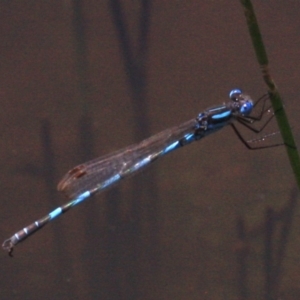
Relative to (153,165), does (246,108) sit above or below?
below

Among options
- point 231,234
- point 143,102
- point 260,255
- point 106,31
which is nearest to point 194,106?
point 143,102

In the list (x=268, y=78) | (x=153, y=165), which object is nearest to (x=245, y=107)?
(x=268, y=78)

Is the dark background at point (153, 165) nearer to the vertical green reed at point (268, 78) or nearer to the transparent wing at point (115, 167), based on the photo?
the transparent wing at point (115, 167)

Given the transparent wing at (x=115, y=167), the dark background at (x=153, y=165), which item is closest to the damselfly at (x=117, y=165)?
the transparent wing at (x=115, y=167)

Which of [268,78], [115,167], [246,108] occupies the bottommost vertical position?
[268,78]

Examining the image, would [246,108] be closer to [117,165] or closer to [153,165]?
[117,165]

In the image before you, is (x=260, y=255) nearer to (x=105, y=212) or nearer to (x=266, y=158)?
(x=266, y=158)

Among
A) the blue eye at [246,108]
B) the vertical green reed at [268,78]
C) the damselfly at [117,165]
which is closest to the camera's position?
the vertical green reed at [268,78]

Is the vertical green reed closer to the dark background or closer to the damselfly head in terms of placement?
the damselfly head

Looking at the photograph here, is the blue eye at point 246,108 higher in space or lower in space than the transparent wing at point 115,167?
lower
